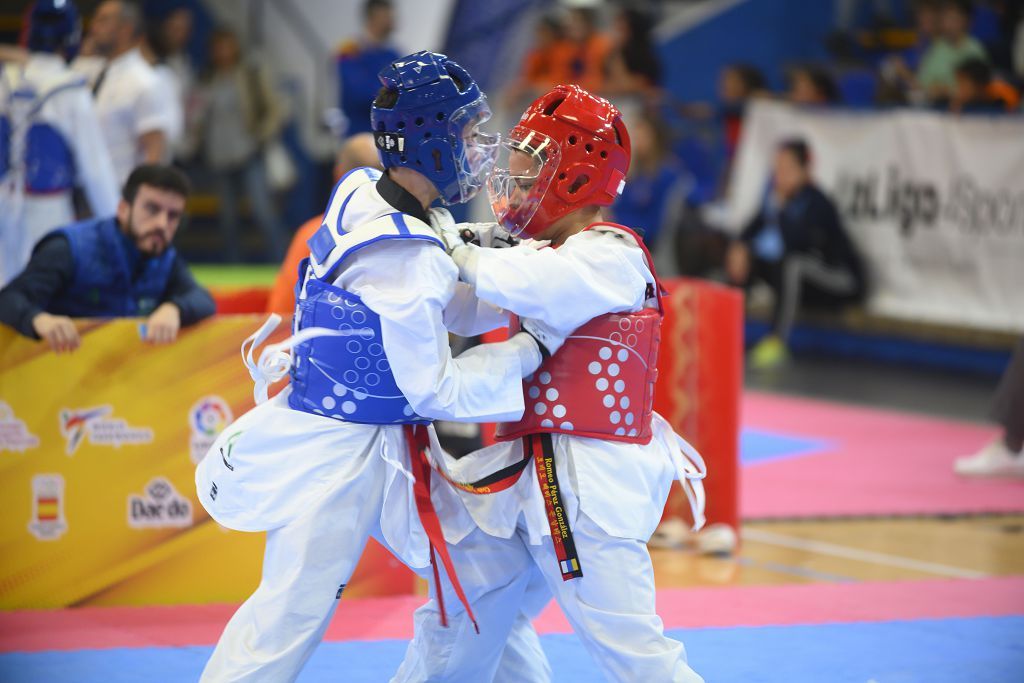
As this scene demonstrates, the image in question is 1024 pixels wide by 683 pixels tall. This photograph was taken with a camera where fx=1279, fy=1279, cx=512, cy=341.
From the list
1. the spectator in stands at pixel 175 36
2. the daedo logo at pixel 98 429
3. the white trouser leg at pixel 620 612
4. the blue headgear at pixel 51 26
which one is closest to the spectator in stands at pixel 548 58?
the spectator in stands at pixel 175 36

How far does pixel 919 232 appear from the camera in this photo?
10.4m

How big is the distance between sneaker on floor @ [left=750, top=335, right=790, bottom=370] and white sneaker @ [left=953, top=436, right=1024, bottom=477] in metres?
3.73

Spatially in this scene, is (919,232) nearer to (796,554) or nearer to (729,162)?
(729,162)

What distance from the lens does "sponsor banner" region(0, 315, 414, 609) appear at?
15.7ft

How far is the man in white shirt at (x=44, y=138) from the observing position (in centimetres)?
648

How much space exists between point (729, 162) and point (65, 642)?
8958mm

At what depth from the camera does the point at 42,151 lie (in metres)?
6.52

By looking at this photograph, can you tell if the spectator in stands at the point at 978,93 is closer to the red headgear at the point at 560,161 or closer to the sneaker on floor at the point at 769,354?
the sneaker on floor at the point at 769,354

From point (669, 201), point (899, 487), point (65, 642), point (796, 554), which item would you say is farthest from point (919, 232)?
point (65, 642)

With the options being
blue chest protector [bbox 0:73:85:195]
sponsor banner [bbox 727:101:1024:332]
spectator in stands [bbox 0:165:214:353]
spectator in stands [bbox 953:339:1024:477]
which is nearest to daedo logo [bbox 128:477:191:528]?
spectator in stands [bbox 0:165:214:353]

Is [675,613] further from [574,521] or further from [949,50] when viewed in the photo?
[949,50]

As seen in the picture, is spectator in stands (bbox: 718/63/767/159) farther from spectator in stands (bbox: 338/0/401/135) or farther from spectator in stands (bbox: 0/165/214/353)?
spectator in stands (bbox: 0/165/214/353)

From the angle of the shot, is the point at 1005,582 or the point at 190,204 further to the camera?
the point at 190,204

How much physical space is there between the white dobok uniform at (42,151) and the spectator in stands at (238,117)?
24.7ft
